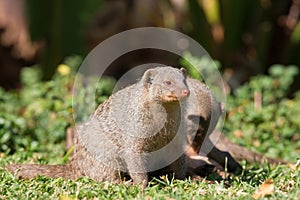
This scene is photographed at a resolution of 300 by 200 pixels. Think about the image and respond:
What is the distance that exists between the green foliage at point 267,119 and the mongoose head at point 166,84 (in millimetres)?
1802

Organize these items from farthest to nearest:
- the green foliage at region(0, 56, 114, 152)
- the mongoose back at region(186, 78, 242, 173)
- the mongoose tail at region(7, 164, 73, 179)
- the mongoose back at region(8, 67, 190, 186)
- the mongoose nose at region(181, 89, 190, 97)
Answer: the green foliage at region(0, 56, 114, 152)
the mongoose back at region(186, 78, 242, 173)
the mongoose tail at region(7, 164, 73, 179)
the mongoose back at region(8, 67, 190, 186)
the mongoose nose at region(181, 89, 190, 97)

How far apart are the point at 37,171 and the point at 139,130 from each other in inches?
31.1

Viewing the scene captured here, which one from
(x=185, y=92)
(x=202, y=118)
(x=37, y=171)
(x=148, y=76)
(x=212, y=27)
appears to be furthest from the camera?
(x=212, y=27)

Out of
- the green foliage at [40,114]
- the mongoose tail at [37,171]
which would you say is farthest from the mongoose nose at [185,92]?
the green foliage at [40,114]

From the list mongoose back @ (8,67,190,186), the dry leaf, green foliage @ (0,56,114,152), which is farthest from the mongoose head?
green foliage @ (0,56,114,152)

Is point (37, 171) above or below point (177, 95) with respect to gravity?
below

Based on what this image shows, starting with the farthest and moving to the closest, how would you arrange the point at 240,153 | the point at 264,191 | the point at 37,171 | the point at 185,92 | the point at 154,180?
the point at 240,153, the point at 37,171, the point at 154,180, the point at 185,92, the point at 264,191

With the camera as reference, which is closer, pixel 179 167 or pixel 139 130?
pixel 139 130

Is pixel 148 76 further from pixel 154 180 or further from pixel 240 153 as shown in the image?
pixel 240 153

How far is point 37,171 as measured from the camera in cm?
410

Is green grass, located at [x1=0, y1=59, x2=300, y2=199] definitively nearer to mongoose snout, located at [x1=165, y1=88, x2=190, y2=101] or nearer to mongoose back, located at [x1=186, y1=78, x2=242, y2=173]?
mongoose back, located at [x1=186, y1=78, x2=242, y2=173]

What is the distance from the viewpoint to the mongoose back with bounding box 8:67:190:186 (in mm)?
3652

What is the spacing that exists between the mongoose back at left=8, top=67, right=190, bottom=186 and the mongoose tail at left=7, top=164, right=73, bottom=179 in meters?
0.23

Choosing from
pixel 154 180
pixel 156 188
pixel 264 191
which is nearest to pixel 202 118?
pixel 154 180
